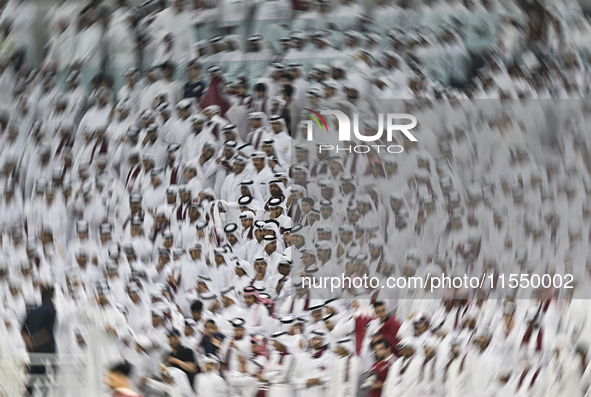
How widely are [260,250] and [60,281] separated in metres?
0.47

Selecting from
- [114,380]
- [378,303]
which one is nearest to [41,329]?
[114,380]

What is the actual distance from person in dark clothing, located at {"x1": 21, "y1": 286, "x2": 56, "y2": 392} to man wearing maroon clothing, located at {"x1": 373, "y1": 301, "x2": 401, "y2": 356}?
2.44 ft

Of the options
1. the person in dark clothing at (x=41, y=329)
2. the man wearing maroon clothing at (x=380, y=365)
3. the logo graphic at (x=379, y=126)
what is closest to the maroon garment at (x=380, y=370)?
the man wearing maroon clothing at (x=380, y=365)

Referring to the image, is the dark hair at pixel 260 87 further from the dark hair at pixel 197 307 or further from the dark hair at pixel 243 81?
the dark hair at pixel 197 307

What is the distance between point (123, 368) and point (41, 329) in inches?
8.5

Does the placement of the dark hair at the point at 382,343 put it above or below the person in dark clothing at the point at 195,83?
below

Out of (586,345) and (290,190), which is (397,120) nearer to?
(290,190)

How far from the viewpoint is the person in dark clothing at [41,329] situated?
0.97 m

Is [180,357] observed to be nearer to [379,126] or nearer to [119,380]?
[119,380]

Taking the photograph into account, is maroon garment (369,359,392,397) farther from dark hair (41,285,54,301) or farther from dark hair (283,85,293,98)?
dark hair (41,285,54,301)

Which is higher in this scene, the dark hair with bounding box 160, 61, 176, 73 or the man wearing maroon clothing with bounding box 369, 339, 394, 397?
the dark hair with bounding box 160, 61, 176, 73

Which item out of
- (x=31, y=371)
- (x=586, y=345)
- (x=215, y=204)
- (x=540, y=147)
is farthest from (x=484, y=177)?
(x=31, y=371)

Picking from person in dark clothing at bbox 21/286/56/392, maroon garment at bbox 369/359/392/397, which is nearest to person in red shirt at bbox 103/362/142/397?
person in dark clothing at bbox 21/286/56/392

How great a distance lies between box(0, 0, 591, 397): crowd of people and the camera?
0.91 m
